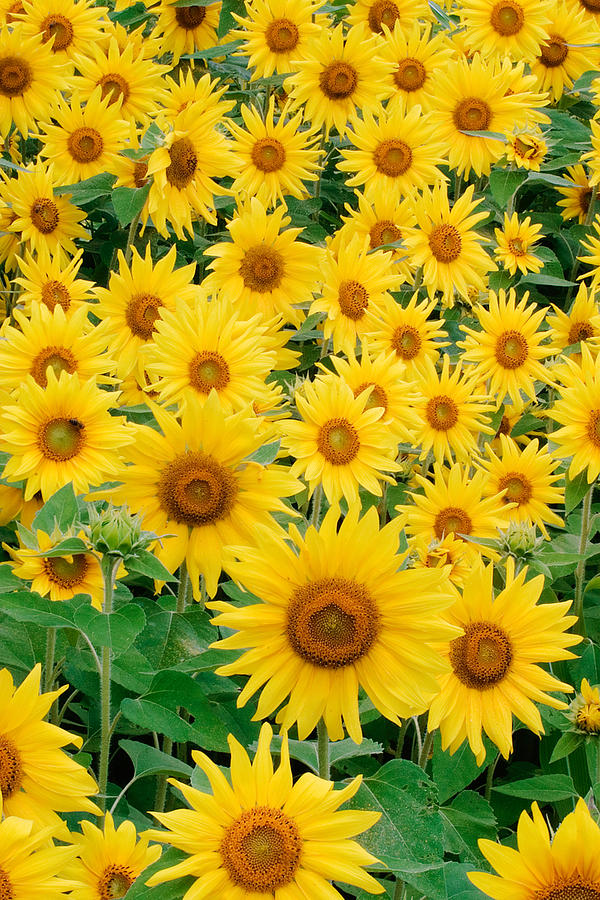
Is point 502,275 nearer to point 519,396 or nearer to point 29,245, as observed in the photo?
point 519,396

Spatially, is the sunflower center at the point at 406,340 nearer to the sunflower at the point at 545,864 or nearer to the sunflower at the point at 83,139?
the sunflower at the point at 83,139

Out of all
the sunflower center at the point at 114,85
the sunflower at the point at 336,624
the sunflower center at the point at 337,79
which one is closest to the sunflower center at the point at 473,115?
the sunflower center at the point at 337,79

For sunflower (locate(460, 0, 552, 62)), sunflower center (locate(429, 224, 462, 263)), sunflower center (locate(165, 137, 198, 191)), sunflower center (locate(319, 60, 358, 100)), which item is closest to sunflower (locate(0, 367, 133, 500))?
sunflower center (locate(165, 137, 198, 191))

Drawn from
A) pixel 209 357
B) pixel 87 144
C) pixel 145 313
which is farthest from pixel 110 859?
pixel 87 144

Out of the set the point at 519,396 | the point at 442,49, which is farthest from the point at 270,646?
the point at 442,49

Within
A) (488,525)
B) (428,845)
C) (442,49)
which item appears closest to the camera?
(428,845)

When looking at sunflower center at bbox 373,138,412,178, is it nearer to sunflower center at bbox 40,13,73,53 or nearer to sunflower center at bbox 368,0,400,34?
sunflower center at bbox 368,0,400,34

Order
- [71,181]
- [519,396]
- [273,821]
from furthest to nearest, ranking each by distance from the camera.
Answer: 1. [71,181]
2. [519,396]
3. [273,821]
